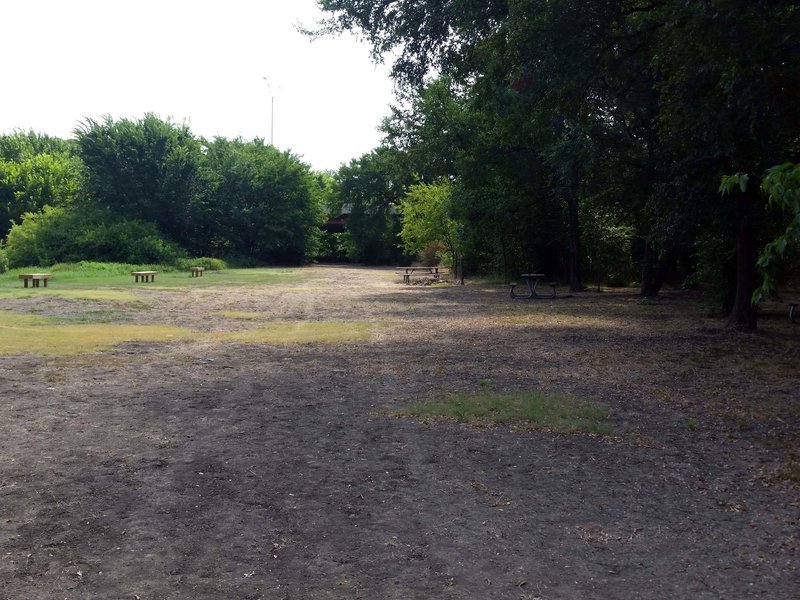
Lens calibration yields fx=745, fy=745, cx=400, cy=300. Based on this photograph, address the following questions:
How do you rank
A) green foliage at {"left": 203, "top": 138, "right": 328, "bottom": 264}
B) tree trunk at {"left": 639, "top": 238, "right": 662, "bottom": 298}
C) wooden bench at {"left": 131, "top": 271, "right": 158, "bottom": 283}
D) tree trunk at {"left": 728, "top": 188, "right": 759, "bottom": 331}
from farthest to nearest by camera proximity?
green foliage at {"left": 203, "top": 138, "right": 328, "bottom": 264}, wooden bench at {"left": 131, "top": 271, "right": 158, "bottom": 283}, tree trunk at {"left": 639, "top": 238, "right": 662, "bottom": 298}, tree trunk at {"left": 728, "top": 188, "right": 759, "bottom": 331}

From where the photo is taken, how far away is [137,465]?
557 centimetres

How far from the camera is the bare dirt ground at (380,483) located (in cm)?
374

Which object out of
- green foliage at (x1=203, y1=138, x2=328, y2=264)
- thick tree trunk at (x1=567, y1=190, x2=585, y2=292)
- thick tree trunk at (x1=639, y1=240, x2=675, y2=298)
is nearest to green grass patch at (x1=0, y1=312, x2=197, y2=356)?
thick tree trunk at (x1=639, y1=240, x2=675, y2=298)

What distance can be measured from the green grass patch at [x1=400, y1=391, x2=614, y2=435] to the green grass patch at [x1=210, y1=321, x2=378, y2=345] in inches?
220

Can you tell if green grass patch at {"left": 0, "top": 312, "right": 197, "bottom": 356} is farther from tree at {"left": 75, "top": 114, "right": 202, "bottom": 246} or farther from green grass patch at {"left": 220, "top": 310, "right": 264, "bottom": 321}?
tree at {"left": 75, "top": 114, "right": 202, "bottom": 246}

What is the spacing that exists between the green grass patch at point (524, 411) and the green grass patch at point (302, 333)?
560 cm

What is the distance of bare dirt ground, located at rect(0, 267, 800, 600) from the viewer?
Answer: 3740 millimetres

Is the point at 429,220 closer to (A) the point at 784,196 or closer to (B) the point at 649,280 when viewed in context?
(B) the point at 649,280

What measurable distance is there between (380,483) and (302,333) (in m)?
9.51

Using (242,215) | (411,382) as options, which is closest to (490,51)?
(411,382)

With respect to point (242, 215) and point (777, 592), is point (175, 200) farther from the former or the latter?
point (777, 592)

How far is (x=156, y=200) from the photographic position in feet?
178

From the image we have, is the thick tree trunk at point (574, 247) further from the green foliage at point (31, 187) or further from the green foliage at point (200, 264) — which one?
the green foliage at point (31, 187)

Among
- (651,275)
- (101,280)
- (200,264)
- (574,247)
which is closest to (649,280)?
(651,275)
